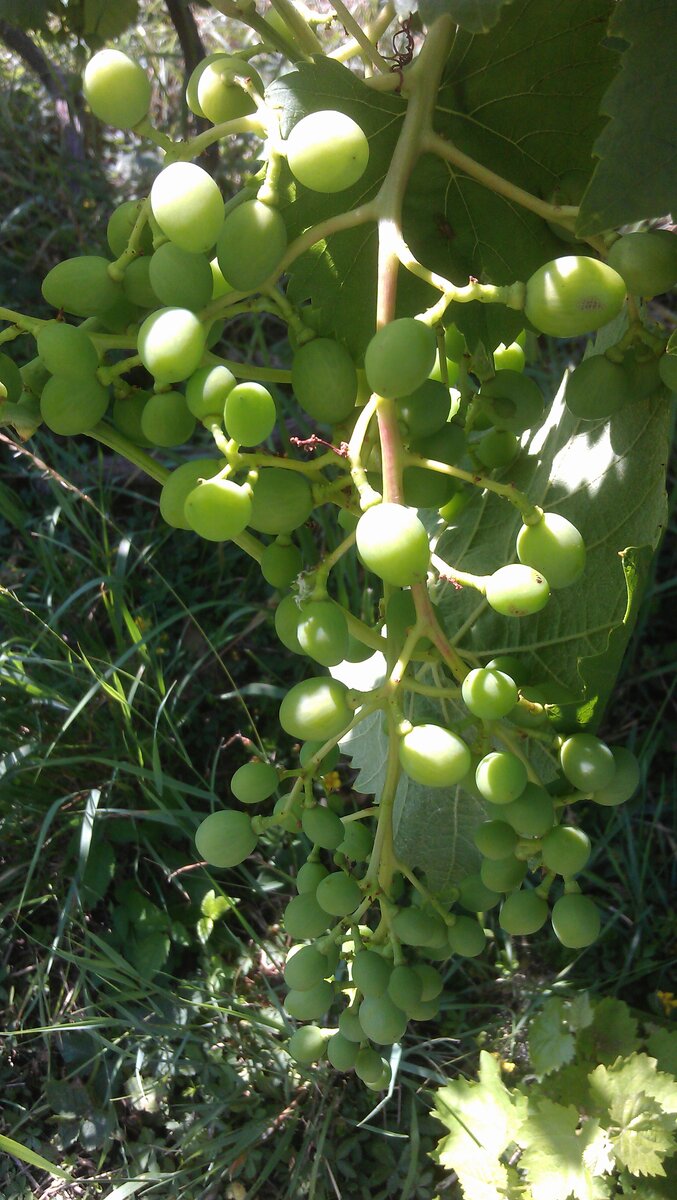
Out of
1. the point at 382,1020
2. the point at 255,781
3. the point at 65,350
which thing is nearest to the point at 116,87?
the point at 65,350

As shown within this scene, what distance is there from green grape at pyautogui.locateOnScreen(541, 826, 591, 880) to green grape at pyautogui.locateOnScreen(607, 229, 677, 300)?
387 millimetres

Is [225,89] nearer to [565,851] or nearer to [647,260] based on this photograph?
[647,260]

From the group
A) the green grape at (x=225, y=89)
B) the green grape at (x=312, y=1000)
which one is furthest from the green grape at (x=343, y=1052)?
the green grape at (x=225, y=89)

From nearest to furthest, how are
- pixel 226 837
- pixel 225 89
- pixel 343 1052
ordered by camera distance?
pixel 225 89
pixel 226 837
pixel 343 1052

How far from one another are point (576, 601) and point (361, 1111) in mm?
917

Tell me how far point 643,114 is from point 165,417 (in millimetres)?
364

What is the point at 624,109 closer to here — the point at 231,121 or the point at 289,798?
the point at 231,121

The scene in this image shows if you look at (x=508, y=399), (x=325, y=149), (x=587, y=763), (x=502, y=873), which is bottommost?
(x=502, y=873)

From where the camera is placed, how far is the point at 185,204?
1.91 feet

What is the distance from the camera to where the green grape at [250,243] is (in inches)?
23.5

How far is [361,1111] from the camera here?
1.36 m

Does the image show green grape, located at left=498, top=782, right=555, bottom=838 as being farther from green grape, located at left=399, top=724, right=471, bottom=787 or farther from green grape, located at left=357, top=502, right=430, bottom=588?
green grape, located at left=357, top=502, right=430, bottom=588

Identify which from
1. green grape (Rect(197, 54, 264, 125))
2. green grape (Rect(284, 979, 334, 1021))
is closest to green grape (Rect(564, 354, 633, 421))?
green grape (Rect(197, 54, 264, 125))

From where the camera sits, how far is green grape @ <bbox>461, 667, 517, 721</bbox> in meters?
0.64
